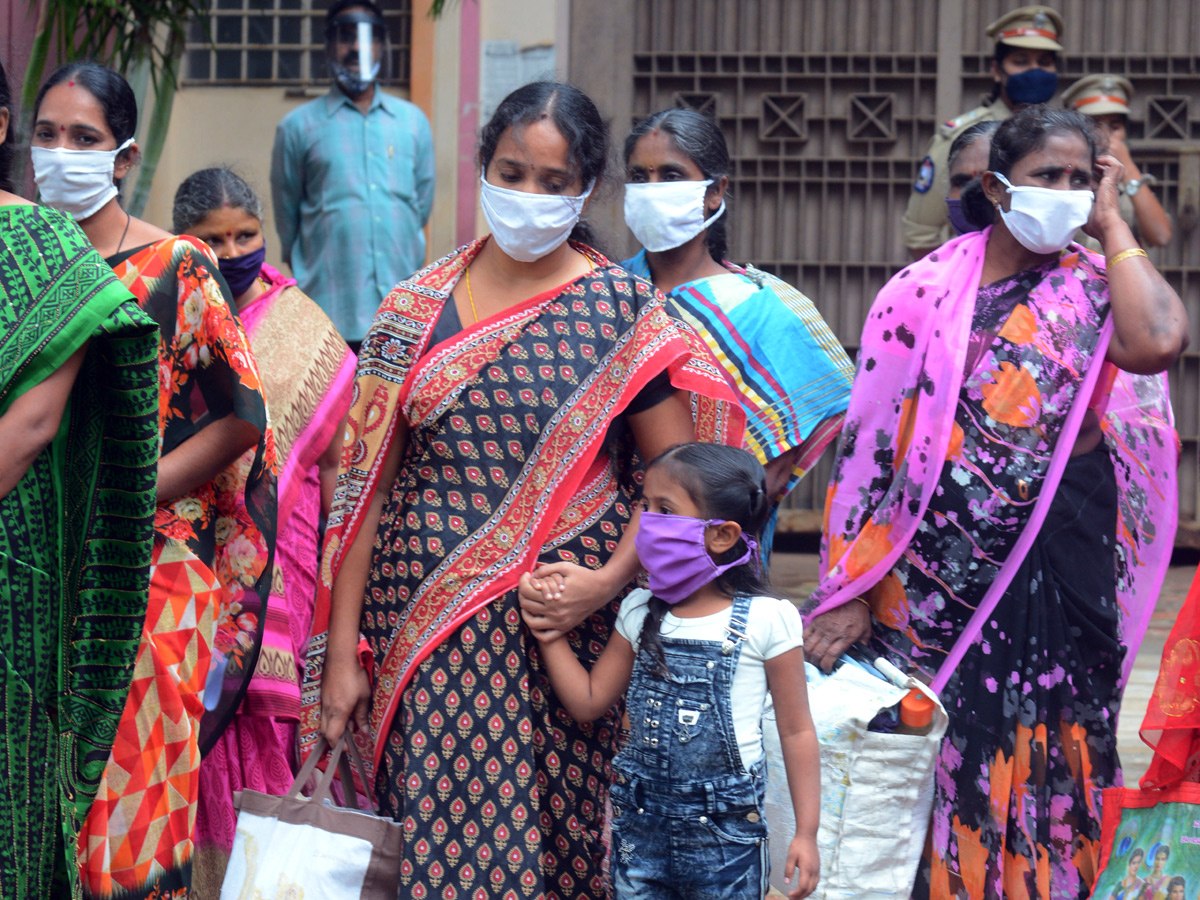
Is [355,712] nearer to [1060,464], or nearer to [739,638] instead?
[739,638]

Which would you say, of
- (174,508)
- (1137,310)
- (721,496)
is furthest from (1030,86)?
(174,508)

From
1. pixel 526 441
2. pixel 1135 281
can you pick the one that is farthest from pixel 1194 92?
pixel 526 441

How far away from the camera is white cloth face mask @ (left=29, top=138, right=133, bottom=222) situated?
3.23 m

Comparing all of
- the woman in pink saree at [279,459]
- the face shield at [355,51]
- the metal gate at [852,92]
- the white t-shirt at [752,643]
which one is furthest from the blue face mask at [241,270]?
the metal gate at [852,92]

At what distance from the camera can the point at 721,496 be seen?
8.62ft

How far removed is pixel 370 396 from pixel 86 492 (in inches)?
24.8

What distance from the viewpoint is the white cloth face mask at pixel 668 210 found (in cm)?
380

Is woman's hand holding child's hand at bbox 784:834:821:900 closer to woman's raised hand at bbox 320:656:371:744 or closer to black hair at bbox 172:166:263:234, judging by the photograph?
woman's raised hand at bbox 320:656:371:744

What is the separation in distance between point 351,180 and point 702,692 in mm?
4290

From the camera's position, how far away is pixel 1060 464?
315 cm

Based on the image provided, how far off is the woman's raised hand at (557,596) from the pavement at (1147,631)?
1508mm

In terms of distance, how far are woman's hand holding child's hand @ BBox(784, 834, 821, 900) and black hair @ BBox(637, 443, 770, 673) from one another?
391mm

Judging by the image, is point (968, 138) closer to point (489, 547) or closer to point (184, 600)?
point (489, 547)

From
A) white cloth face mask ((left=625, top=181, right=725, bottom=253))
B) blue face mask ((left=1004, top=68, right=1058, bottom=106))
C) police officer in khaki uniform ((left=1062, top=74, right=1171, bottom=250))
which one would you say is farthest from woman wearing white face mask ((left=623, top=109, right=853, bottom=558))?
police officer in khaki uniform ((left=1062, top=74, right=1171, bottom=250))
